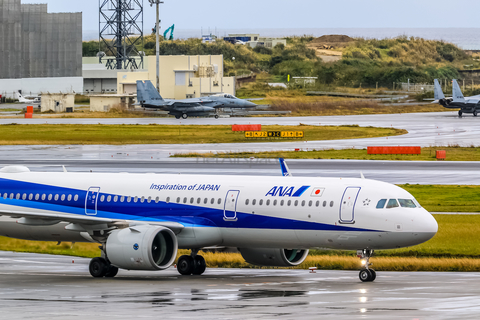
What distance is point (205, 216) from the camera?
1122 inches

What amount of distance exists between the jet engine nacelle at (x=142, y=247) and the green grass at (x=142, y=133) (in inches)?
2312

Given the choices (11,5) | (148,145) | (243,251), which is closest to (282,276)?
(243,251)

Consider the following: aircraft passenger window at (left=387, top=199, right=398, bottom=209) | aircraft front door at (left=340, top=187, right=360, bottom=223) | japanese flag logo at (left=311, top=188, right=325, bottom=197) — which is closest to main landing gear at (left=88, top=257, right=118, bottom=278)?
japanese flag logo at (left=311, top=188, right=325, bottom=197)

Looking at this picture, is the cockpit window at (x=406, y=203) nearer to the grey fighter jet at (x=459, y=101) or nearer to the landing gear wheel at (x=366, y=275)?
the landing gear wheel at (x=366, y=275)

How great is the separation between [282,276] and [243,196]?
163 inches

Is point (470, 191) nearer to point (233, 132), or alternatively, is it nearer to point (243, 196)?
point (243, 196)

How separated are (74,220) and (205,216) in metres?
4.95

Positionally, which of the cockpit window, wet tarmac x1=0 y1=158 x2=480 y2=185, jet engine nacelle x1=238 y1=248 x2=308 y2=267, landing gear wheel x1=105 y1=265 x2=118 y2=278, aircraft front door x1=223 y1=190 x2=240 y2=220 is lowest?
landing gear wheel x1=105 y1=265 x2=118 y2=278

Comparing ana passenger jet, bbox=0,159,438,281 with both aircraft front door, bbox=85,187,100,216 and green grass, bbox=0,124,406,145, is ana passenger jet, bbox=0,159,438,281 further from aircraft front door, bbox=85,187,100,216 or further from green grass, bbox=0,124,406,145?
green grass, bbox=0,124,406,145

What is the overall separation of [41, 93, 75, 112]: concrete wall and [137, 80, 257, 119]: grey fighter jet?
76.2 ft

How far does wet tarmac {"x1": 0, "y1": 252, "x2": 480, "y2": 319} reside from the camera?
779 inches

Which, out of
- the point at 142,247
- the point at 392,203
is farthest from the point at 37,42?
the point at 392,203

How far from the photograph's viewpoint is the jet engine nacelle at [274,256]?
2914 centimetres

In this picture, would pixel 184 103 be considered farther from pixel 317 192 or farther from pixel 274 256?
pixel 317 192
